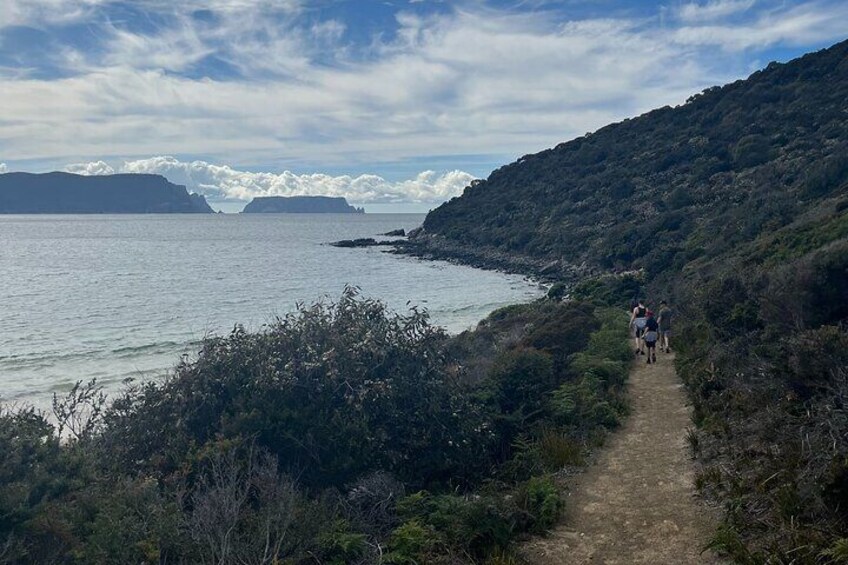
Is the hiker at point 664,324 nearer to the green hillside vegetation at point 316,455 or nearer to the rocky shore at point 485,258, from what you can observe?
the green hillside vegetation at point 316,455

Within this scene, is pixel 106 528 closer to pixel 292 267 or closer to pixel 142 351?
pixel 142 351

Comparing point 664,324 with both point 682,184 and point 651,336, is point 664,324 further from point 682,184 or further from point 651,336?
point 682,184

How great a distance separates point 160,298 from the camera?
127ft

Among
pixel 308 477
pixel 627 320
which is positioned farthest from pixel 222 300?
pixel 308 477

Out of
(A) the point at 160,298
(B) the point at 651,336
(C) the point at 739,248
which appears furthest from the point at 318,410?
(A) the point at 160,298

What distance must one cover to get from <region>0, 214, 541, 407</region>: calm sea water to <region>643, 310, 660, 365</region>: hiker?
7.58m

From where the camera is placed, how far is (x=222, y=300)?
38.2 meters

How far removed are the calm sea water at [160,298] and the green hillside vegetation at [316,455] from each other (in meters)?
3.10

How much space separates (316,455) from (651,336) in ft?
31.1

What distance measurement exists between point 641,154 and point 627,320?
157 ft

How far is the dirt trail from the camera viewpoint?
6887mm

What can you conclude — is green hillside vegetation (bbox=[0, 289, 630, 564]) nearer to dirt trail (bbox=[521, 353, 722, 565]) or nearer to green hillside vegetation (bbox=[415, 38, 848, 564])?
dirt trail (bbox=[521, 353, 722, 565])

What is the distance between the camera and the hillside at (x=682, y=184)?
101 ft

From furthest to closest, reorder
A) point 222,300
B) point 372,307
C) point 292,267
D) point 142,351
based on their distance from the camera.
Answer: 1. point 292,267
2. point 222,300
3. point 142,351
4. point 372,307
